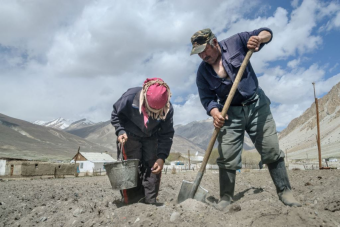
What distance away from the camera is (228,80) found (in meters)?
3.28

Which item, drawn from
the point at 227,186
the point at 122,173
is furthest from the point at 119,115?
the point at 227,186

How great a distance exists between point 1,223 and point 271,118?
3492 millimetres

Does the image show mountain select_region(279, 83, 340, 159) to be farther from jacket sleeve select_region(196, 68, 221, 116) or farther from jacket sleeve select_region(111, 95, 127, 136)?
jacket sleeve select_region(111, 95, 127, 136)

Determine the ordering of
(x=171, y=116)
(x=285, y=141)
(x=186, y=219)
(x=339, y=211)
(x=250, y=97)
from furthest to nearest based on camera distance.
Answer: (x=285, y=141)
(x=171, y=116)
(x=250, y=97)
(x=339, y=211)
(x=186, y=219)

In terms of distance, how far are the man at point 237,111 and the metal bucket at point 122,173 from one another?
1.14 meters

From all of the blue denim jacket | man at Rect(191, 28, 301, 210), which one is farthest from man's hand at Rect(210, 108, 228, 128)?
the blue denim jacket

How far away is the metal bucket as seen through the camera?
3.31 metres

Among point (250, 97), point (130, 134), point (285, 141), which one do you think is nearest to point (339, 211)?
point (250, 97)

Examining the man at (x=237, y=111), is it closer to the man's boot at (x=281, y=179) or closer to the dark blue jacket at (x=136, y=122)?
the man's boot at (x=281, y=179)

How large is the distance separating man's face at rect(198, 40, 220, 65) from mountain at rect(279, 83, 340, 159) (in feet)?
222

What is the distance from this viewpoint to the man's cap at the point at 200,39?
317cm

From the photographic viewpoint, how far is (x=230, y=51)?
10.9ft

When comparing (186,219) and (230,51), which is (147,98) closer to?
(230,51)

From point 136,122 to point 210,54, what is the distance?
144 cm
